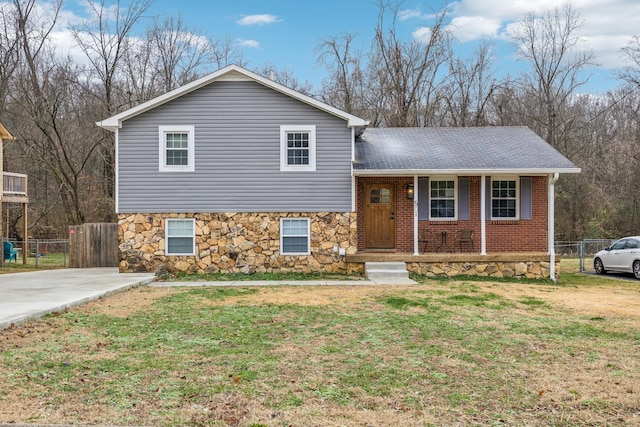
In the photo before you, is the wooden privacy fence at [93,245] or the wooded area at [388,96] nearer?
the wooden privacy fence at [93,245]

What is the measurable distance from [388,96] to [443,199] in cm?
1423

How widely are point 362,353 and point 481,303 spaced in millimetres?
4649

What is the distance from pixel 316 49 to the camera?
29.8 metres

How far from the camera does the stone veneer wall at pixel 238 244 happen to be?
1524 centimetres

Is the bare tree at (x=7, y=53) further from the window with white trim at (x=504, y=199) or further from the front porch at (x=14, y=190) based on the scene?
the window with white trim at (x=504, y=199)

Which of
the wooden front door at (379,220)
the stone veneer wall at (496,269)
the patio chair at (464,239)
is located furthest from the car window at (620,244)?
the wooden front door at (379,220)

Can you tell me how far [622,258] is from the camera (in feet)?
55.2

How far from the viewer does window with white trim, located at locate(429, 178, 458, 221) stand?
16.0 m

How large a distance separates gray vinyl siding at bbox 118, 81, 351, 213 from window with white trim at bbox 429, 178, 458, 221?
8.86 ft

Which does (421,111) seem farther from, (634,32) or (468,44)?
(634,32)

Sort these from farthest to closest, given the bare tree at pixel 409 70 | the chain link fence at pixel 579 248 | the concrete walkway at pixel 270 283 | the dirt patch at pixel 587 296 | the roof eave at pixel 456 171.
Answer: the bare tree at pixel 409 70, the chain link fence at pixel 579 248, the roof eave at pixel 456 171, the concrete walkway at pixel 270 283, the dirt patch at pixel 587 296

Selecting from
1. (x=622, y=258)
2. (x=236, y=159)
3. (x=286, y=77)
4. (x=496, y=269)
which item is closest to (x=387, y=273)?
(x=496, y=269)

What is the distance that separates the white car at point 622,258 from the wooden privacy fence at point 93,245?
Result: 54.4 ft

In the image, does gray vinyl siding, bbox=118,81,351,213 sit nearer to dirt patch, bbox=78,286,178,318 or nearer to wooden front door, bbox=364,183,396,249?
wooden front door, bbox=364,183,396,249
